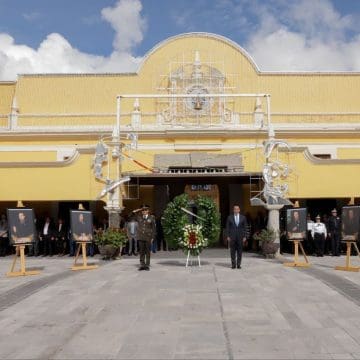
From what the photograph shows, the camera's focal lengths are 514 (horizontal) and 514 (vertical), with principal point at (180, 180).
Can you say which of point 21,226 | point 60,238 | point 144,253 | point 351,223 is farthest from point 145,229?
point 60,238

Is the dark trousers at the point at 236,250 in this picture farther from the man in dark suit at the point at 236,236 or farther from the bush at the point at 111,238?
the bush at the point at 111,238

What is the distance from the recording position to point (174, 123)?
2267 centimetres

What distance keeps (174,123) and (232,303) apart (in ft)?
48.6

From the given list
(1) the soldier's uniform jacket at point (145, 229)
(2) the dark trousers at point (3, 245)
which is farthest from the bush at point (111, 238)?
(2) the dark trousers at point (3, 245)

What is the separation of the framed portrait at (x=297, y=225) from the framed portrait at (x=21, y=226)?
7.27 m

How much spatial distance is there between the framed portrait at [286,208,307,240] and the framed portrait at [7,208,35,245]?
23.8 ft

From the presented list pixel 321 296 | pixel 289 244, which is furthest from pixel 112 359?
pixel 289 244

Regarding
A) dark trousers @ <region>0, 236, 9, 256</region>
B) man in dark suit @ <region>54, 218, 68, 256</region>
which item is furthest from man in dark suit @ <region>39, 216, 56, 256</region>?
dark trousers @ <region>0, 236, 9, 256</region>

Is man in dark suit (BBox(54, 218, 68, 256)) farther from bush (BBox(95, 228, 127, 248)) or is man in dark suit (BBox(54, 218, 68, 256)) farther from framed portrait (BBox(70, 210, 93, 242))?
framed portrait (BBox(70, 210, 93, 242))

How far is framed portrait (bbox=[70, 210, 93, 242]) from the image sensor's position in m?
14.7

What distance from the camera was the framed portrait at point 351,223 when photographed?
46.0 feet

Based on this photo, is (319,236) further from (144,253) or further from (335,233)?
(144,253)

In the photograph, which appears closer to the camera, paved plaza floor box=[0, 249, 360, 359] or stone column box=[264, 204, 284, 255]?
paved plaza floor box=[0, 249, 360, 359]

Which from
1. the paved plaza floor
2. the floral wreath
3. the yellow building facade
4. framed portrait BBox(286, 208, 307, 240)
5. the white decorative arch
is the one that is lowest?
the paved plaza floor
